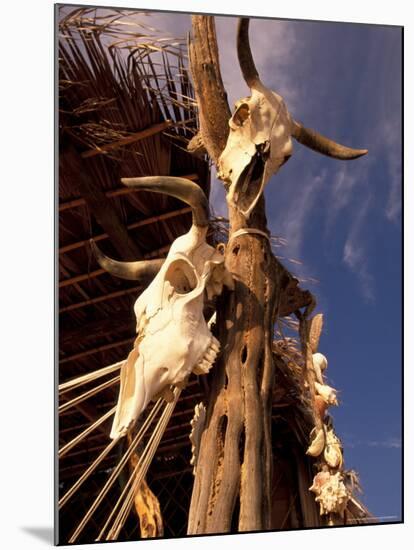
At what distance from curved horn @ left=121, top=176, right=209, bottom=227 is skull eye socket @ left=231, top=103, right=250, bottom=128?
0.97 ft

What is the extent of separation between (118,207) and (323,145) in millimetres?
842

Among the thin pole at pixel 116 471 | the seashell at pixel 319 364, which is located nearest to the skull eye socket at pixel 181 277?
the thin pole at pixel 116 471

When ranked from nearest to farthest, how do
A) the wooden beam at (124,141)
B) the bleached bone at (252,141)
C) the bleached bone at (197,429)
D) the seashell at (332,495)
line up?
the bleached bone at (197,429), the bleached bone at (252,141), the wooden beam at (124,141), the seashell at (332,495)

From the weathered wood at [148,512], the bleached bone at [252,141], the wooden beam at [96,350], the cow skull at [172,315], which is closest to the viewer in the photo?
the cow skull at [172,315]

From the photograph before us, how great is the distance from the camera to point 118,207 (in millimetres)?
4621

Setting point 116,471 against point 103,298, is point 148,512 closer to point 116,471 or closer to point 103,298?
point 103,298

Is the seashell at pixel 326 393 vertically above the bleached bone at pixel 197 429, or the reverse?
the seashell at pixel 326 393

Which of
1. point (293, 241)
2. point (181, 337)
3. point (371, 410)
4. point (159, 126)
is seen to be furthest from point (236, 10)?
point (371, 410)

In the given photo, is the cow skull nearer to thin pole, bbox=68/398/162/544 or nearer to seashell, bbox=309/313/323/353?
thin pole, bbox=68/398/162/544

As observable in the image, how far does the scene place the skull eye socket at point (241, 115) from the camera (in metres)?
4.07

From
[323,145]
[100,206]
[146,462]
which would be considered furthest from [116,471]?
[323,145]

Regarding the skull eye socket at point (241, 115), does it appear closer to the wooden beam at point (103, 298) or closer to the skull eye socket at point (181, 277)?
the skull eye socket at point (181, 277)

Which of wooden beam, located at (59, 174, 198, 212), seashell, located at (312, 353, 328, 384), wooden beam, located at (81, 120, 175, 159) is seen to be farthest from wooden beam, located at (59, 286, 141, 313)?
seashell, located at (312, 353, 328, 384)

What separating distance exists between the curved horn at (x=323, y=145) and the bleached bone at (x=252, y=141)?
0.32 feet
